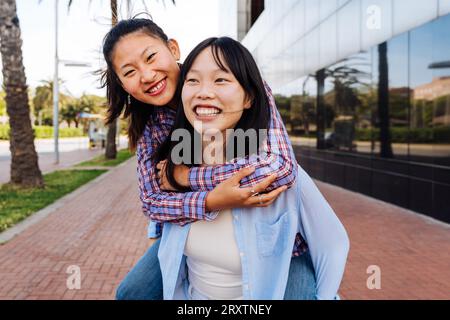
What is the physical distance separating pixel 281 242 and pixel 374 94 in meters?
9.96

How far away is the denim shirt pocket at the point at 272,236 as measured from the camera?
1351 millimetres

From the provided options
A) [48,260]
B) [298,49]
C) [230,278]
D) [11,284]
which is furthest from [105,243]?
[298,49]

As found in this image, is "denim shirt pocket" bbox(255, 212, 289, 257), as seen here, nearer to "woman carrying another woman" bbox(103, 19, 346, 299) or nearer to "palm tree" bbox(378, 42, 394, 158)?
"woman carrying another woman" bbox(103, 19, 346, 299)

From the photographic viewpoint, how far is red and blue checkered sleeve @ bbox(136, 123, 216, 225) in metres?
1.38

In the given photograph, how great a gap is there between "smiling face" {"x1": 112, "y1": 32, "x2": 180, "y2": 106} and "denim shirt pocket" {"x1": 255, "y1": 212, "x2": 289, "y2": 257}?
0.53m

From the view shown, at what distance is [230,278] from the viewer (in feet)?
4.76

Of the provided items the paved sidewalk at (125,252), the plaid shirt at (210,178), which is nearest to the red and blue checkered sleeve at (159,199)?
the plaid shirt at (210,178)

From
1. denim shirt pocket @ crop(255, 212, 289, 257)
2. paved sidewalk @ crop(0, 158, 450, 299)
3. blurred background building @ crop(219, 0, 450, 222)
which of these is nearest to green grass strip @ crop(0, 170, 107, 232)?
paved sidewalk @ crop(0, 158, 450, 299)

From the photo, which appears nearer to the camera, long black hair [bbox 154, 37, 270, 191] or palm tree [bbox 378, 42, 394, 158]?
long black hair [bbox 154, 37, 270, 191]

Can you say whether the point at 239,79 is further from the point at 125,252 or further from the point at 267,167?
the point at 125,252

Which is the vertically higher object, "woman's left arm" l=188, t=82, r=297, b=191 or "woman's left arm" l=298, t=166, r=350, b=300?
"woman's left arm" l=188, t=82, r=297, b=191

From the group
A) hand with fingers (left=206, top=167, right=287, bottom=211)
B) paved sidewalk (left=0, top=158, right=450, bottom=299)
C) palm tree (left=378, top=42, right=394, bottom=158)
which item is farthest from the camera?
palm tree (left=378, top=42, right=394, bottom=158)

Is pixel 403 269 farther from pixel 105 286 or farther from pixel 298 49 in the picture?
pixel 298 49

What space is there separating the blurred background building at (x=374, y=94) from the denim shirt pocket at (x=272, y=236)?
7.13 m
